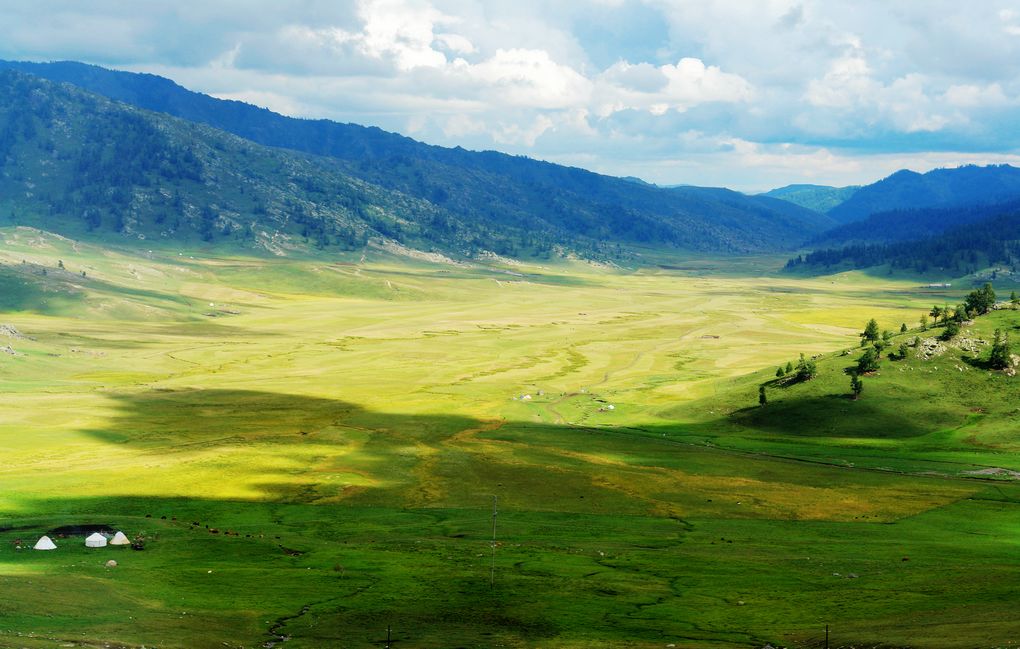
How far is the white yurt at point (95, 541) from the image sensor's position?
3514 inches

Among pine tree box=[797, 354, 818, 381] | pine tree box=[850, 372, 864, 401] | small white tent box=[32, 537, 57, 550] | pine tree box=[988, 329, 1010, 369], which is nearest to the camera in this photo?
small white tent box=[32, 537, 57, 550]

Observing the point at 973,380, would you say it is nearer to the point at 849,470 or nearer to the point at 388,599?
the point at 849,470

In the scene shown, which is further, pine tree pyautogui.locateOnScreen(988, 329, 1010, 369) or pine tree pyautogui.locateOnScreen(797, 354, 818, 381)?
pine tree pyautogui.locateOnScreen(797, 354, 818, 381)

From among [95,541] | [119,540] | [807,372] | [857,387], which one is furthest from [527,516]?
[807,372]

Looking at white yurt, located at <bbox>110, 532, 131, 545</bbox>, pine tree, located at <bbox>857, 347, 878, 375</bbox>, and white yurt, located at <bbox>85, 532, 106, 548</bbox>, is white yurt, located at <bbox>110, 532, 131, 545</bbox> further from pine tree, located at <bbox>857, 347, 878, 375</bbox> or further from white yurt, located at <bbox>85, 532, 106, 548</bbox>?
pine tree, located at <bbox>857, 347, 878, 375</bbox>

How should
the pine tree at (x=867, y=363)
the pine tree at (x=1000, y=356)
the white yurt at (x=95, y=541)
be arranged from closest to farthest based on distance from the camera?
the white yurt at (x=95, y=541)
the pine tree at (x=1000, y=356)
the pine tree at (x=867, y=363)

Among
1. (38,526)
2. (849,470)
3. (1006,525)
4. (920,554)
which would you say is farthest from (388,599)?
(849,470)

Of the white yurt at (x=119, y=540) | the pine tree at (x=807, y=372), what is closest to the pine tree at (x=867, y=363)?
the pine tree at (x=807, y=372)

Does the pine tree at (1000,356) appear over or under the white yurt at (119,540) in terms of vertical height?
over

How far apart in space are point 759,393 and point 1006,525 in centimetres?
8601

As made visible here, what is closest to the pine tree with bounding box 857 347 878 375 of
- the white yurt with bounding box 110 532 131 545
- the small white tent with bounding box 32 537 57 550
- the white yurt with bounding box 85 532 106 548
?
the white yurt with bounding box 110 532 131 545

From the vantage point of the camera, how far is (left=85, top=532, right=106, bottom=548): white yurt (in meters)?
89.2

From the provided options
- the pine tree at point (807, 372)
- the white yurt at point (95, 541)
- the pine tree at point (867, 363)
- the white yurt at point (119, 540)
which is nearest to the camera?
the white yurt at point (95, 541)

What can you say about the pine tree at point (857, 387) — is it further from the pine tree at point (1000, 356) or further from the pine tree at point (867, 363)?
the pine tree at point (1000, 356)
